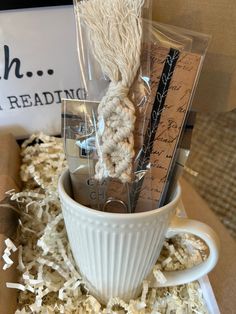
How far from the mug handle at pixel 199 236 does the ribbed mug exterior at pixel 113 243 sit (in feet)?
0.05

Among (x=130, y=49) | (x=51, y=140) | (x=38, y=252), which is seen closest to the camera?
(x=130, y=49)

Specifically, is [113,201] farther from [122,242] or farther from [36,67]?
[36,67]

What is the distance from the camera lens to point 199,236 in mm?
331

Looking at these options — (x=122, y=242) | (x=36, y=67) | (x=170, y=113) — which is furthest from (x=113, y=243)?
(x=36, y=67)

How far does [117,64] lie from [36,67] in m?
0.20

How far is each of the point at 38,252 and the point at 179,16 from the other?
0.31 metres

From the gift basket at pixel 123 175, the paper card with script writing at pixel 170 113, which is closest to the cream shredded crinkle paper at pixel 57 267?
the gift basket at pixel 123 175

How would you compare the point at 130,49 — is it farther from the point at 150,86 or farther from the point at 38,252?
the point at 38,252

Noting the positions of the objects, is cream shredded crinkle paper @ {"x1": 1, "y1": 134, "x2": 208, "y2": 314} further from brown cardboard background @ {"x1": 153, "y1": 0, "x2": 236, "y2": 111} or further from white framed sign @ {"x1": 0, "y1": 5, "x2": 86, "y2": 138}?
brown cardboard background @ {"x1": 153, "y1": 0, "x2": 236, "y2": 111}

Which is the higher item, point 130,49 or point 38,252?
point 130,49

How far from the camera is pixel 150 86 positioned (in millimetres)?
310

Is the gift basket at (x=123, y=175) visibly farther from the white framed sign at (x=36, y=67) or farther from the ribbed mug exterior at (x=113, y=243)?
the white framed sign at (x=36, y=67)

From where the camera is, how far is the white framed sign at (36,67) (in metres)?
0.43

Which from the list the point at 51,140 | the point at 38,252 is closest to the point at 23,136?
the point at 51,140
